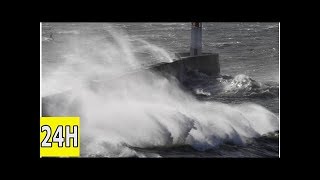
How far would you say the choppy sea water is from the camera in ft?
84.6

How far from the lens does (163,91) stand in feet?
87.1

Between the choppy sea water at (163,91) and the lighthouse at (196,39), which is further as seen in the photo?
the lighthouse at (196,39)

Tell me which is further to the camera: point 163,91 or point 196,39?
point 196,39

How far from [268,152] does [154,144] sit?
338 centimetres

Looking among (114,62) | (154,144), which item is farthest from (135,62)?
(154,144)

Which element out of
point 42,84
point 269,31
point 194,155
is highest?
point 269,31

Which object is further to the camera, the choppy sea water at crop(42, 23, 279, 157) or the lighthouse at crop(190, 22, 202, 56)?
the lighthouse at crop(190, 22, 202, 56)

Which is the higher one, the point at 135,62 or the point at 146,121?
the point at 135,62

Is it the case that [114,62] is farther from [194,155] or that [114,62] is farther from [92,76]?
[194,155]

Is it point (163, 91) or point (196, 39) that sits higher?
point (196, 39)

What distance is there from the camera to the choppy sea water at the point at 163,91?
25.8 metres

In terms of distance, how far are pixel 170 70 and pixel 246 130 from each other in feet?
9.79

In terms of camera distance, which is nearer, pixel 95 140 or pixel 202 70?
pixel 95 140

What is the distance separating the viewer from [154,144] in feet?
85.1
